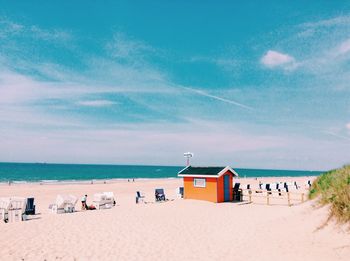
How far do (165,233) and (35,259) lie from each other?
5.23 meters

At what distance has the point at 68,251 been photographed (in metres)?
10.8

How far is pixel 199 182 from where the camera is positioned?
2436cm

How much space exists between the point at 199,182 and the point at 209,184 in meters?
0.88

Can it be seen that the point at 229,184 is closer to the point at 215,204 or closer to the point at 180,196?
the point at 215,204

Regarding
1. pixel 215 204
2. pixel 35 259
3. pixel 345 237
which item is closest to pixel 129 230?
pixel 35 259

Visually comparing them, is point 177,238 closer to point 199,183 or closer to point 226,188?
point 199,183

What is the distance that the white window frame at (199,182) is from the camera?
24033mm

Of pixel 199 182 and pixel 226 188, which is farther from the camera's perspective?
pixel 199 182

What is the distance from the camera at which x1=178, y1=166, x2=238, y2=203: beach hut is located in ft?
77.0

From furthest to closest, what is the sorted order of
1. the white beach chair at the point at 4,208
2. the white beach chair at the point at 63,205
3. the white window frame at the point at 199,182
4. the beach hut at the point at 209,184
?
the white window frame at the point at 199,182 → the beach hut at the point at 209,184 → the white beach chair at the point at 63,205 → the white beach chair at the point at 4,208

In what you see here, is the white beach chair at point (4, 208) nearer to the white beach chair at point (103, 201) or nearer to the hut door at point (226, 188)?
the white beach chair at point (103, 201)

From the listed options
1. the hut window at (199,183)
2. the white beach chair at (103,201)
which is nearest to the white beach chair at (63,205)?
the white beach chair at (103,201)

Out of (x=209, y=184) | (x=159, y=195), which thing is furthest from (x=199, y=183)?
(x=159, y=195)

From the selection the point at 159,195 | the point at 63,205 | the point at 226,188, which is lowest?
the point at 63,205
